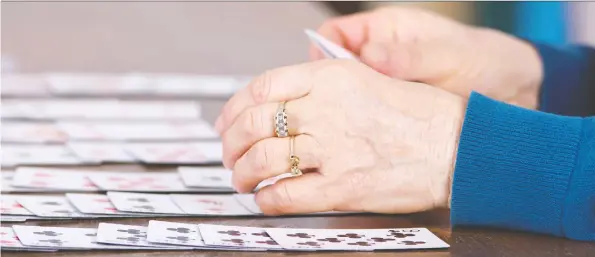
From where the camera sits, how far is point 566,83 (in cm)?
183

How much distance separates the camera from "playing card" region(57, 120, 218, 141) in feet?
6.08

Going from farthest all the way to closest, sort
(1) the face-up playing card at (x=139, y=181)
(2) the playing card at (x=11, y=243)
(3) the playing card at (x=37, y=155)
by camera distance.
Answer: (3) the playing card at (x=37, y=155), (1) the face-up playing card at (x=139, y=181), (2) the playing card at (x=11, y=243)

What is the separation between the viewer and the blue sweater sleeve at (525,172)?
1.16 meters

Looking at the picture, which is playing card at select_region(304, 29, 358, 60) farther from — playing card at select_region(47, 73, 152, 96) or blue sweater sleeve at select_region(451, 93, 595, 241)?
playing card at select_region(47, 73, 152, 96)

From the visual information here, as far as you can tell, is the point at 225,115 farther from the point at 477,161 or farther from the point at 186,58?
the point at 186,58

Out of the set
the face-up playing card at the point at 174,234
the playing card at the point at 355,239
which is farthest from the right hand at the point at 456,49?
the face-up playing card at the point at 174,234

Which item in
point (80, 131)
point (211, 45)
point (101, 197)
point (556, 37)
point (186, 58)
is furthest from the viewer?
point (211, 45)

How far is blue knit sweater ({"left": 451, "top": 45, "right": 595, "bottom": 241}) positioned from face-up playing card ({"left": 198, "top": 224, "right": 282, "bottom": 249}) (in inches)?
10.3

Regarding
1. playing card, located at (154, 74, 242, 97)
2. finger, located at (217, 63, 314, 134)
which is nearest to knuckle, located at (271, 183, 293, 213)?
finger, located at (217, 63, 314, 134)

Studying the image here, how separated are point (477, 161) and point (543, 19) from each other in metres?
1.76

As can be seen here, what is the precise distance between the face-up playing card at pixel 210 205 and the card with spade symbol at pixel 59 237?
173 mm

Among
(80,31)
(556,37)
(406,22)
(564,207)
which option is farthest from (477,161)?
(80,31)

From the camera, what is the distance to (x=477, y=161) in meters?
1.19

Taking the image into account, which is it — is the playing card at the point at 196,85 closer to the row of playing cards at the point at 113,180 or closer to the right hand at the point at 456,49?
the right hand at the point at 456,49
